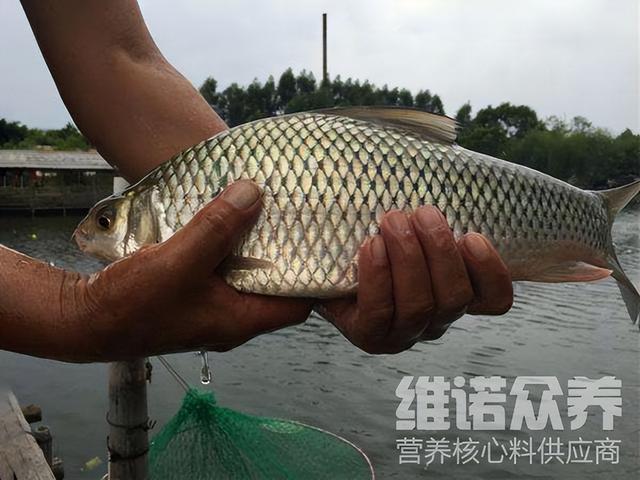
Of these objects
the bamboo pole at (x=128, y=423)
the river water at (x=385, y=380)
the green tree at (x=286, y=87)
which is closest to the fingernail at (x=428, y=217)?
the bamboo pole at (x=128, y=423)

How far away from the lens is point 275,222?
71.3 inches

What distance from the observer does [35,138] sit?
233ft

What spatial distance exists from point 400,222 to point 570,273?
72cm

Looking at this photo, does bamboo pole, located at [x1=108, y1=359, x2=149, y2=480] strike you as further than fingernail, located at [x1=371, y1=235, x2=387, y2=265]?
Yes

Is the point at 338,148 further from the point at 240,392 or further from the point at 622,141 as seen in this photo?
the point at 622,141

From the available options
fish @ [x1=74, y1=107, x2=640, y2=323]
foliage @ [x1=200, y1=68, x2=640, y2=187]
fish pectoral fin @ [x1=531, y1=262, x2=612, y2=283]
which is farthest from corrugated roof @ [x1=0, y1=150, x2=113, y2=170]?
fish pectoral fin @ [x1=531, y1=262, x2=612, y2=283]

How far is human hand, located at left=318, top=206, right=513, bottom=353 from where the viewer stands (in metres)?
1.75

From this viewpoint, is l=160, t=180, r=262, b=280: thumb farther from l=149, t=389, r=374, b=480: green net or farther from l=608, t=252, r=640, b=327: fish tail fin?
l=149, t=389, r=374, b=480: green net

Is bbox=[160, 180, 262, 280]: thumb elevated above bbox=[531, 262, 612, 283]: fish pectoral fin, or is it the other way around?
bbox=[160, 180, 262, 280]: thumb

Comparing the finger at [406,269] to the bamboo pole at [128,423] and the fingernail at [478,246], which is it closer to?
the fingernail at [478,246]

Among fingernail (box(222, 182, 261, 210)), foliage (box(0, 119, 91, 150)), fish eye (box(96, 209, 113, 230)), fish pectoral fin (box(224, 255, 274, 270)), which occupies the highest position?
foliage (box(0, 119, 91, 150))

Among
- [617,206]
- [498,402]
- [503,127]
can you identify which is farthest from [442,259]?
[503,127]

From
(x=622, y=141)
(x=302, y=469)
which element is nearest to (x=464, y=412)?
(x=302, y=469)

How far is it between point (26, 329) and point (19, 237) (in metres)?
31.7
